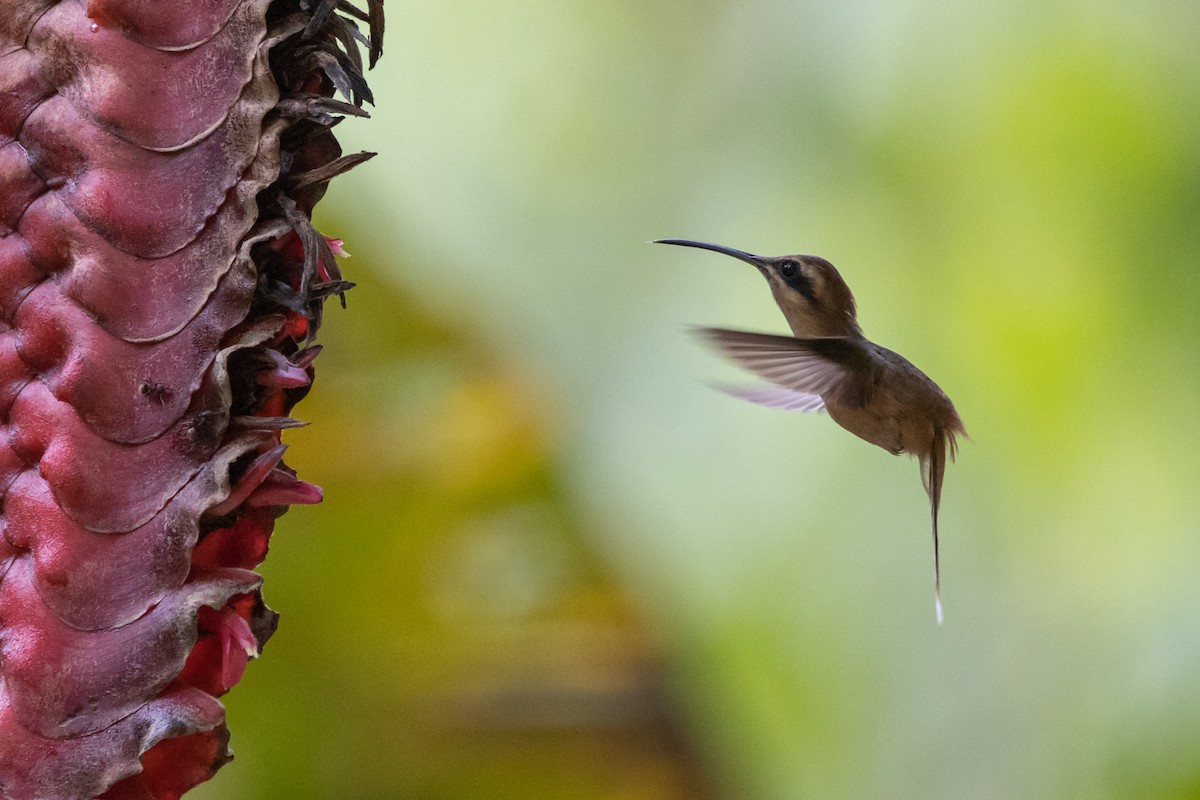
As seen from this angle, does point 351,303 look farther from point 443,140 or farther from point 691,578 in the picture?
point 691,578

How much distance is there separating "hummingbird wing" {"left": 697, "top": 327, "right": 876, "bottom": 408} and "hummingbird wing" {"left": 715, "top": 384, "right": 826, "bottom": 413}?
117mm

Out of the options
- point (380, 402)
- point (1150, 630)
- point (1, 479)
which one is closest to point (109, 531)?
point (1, 479)

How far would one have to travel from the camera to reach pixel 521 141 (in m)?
1.97

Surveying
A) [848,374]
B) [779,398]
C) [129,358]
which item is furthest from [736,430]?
[129,358]

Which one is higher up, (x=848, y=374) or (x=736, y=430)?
(x=848, y=374)

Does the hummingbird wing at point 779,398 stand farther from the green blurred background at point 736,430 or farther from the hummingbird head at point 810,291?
the green blurred background at point 736,430

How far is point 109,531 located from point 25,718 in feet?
0.30

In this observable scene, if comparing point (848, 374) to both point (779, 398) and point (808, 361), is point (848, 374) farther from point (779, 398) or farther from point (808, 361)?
point (779, 398)

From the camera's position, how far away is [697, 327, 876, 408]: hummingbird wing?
95 centimetres

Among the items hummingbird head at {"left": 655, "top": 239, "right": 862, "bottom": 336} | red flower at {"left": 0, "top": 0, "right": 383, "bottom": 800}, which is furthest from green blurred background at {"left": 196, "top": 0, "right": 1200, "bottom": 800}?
red flower at {"left": 0, "top": 0, "right": 383, "bottom": 800}

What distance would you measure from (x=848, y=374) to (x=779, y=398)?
0.18 meters

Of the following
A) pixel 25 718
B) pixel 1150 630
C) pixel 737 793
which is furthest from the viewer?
pixel 737 793

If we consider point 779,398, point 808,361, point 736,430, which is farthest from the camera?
point 736,430

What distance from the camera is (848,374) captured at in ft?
3.56
